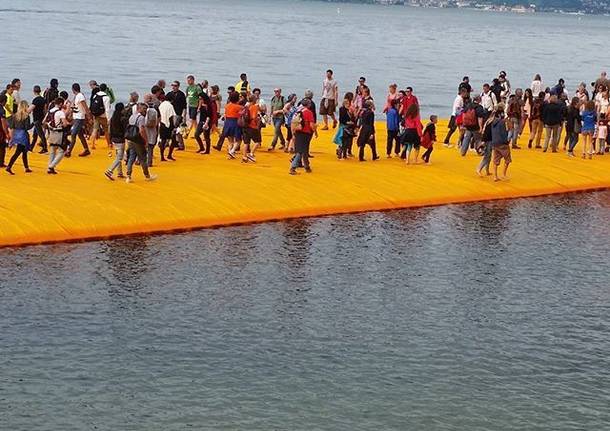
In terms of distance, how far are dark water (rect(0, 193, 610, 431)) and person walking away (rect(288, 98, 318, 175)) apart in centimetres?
371

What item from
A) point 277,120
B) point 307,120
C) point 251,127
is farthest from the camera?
point 277,120

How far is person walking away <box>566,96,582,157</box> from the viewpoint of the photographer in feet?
118

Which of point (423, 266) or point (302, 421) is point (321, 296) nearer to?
point (423, 266)

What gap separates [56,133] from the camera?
27.7 meters

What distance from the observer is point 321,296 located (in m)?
21.0

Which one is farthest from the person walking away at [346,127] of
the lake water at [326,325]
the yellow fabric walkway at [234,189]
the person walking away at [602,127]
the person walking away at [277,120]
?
the person walking away at [602,127]

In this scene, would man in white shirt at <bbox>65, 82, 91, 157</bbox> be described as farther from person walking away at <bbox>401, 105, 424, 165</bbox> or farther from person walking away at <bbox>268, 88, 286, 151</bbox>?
person walking away at <bbox>401, 105, 424, 165</bbox>

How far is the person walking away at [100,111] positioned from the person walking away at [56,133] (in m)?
4.24

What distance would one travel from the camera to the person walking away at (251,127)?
30797mm

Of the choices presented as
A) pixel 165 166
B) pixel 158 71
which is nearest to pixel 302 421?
pixel 165 166

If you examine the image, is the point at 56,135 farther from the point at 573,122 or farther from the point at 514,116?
the point at 573,122

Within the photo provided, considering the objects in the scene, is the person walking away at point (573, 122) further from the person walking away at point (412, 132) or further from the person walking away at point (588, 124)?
the person walking away at point (412, 132)

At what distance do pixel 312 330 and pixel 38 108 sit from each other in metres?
15.1

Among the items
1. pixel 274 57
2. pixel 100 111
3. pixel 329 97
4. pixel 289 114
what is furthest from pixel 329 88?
pixel 274 57
